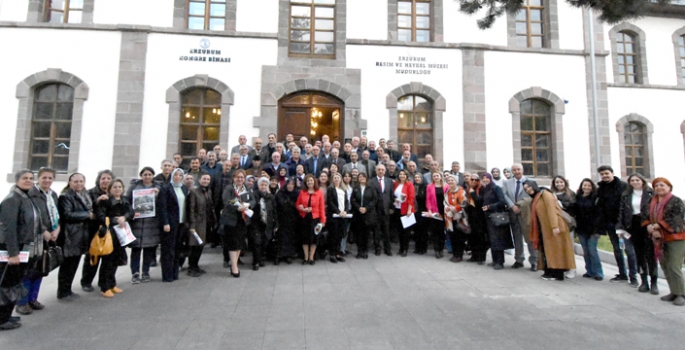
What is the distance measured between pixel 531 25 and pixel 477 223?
8845mm

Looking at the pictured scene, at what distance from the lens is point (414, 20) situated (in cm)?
1212

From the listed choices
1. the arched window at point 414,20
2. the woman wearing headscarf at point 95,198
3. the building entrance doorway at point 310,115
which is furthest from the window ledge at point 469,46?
the woman wearing headscarf at point 95,198

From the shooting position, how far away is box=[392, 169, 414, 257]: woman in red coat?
7.84m

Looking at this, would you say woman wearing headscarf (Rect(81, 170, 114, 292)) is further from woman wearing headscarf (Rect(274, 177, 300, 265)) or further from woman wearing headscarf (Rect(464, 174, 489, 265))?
woman wearing headscarf (Rect(464, 174, 489, 265))

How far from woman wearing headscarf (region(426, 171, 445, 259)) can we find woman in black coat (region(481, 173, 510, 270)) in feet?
2.96

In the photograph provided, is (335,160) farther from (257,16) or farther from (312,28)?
(257,16)

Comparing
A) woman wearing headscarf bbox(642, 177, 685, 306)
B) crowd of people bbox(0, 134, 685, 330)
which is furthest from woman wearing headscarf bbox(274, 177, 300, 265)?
woman wearing headscarf bbox(642, 177, 685, 306)

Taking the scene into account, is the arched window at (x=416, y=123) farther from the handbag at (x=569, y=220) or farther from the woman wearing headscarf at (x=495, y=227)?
the handbag at (x=569, y=220)

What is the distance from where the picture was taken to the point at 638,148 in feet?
47.2

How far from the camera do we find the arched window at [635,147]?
47.0ft

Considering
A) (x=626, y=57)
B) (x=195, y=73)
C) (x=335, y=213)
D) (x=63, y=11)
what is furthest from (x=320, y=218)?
(x=626, y=57)

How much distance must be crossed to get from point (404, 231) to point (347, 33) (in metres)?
6.80

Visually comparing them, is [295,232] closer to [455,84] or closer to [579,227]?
[579,227]

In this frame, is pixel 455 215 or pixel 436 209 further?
pixel 436 209
